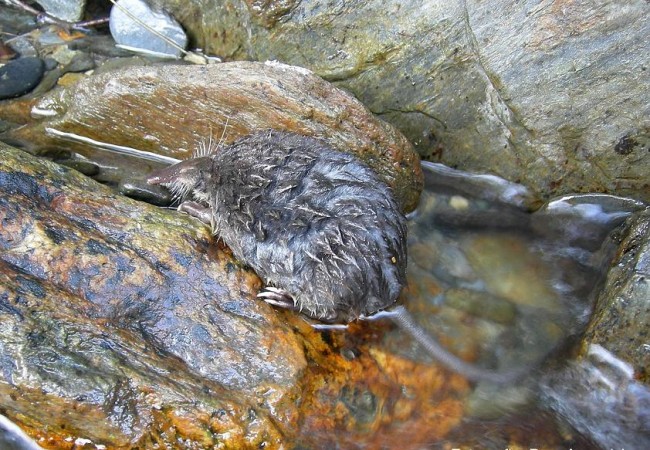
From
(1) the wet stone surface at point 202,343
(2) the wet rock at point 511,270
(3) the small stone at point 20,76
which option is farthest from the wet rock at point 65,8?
(2) the wet rock at point 511,270

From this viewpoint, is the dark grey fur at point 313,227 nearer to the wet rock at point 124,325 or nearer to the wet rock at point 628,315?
the wet rock at point 124,325

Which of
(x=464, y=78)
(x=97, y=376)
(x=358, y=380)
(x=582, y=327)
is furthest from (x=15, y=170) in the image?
(x=582, y=327)

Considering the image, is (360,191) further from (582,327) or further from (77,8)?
(77,8)

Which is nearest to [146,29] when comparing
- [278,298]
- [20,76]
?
[20,76]

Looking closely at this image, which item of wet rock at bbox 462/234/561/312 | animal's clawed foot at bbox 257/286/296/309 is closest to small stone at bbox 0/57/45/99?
animal's clawed foot at bbox 257/286/296/309

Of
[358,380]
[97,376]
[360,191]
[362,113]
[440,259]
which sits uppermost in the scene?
[362,113]

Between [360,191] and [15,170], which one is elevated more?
[360,191]

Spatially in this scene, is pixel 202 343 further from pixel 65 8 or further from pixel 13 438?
pixel 65 8
